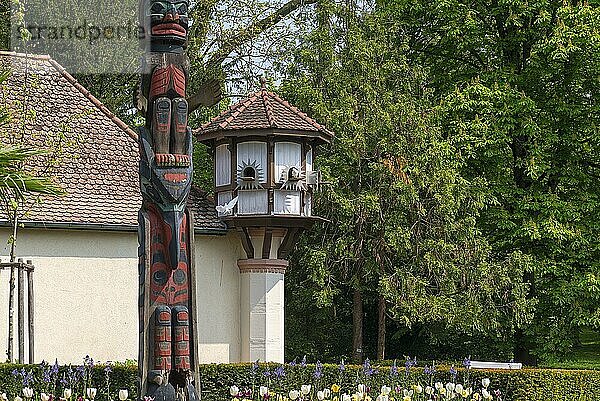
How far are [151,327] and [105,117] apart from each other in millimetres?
14109

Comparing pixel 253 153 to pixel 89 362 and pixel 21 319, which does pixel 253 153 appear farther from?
pixel 89 362

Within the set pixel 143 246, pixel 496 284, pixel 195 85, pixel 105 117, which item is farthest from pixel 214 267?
pixel 143 246

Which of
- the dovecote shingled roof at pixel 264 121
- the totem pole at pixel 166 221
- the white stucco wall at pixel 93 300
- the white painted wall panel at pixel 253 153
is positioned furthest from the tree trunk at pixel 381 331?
the totem pole at pixel 166 221

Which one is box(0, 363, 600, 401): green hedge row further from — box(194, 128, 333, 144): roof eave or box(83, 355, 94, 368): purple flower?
box(194, 128, 333, 144): roof eave

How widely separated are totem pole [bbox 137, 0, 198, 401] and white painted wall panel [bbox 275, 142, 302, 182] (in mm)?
10947

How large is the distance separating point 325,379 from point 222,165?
25.5ft

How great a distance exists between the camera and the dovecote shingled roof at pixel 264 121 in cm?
2242

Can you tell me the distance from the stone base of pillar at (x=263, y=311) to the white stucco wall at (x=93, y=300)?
0.46m

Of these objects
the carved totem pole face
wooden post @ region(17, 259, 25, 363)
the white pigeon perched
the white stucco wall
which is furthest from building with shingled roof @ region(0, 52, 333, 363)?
the carved totem pole face

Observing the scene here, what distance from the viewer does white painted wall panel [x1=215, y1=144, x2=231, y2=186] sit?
22859mm

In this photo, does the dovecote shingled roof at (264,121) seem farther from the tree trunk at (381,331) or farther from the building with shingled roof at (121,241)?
the tree trunk at (381,331)

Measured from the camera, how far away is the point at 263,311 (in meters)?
22.5

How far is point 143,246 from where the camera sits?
432 inches

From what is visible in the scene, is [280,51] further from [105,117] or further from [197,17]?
[105,117]
